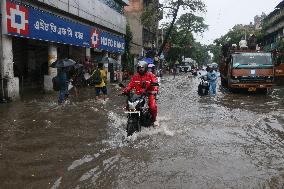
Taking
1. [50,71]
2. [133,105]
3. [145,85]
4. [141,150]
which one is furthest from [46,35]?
[141,150]

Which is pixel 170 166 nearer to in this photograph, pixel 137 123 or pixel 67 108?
pixel 137 123

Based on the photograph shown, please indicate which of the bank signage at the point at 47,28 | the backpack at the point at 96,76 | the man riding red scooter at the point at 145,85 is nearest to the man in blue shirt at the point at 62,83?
the backpack at the point at 96,76

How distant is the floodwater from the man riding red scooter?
27.9 inches

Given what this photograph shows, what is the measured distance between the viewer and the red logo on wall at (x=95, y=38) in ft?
89.6

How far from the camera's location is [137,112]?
8570 millimetres

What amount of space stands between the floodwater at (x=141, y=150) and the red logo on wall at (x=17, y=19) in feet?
13.2

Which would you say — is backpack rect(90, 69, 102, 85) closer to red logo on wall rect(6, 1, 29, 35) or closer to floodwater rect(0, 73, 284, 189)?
floodwater rect(0, 73, 284, 189)

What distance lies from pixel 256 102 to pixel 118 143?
10.2 metres

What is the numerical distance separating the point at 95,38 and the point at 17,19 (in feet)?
38.1

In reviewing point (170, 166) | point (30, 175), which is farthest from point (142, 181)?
point (30, 175)

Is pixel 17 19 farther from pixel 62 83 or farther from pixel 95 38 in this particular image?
pixel 95 38

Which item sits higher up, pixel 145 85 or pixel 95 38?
pixel 95 38

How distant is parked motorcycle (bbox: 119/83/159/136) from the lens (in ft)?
28.2

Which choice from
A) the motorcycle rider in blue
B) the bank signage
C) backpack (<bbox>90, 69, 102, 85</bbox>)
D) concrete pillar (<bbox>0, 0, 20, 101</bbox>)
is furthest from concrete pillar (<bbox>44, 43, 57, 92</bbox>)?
the motorcycle rider in blue
